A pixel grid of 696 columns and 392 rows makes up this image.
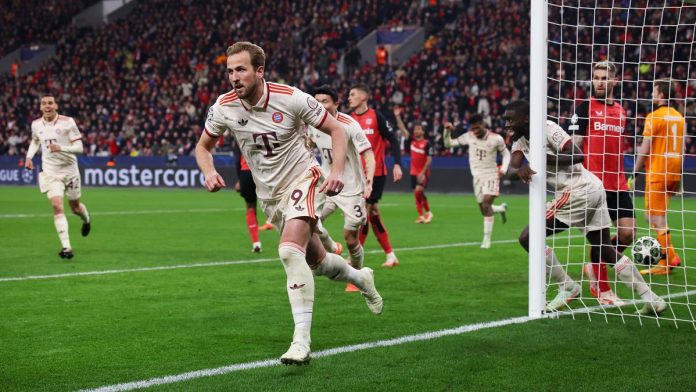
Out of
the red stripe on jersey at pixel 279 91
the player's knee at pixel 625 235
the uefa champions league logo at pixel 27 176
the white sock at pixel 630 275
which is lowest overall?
the uefa champions league logo at pixel 27 176

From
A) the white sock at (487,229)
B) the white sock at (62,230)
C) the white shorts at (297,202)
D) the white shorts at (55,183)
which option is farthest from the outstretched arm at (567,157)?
the white shorts at (55,183)

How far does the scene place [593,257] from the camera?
839 cm

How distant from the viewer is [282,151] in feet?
20.5

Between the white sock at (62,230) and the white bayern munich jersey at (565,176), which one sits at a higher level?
the white bayern munich jersey at (565,176)

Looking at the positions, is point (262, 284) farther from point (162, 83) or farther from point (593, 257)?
point (162, 83)

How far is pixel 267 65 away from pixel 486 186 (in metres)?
27.1

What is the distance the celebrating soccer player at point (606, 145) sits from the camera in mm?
8336

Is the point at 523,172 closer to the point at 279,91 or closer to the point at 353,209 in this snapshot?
the point at 279,91

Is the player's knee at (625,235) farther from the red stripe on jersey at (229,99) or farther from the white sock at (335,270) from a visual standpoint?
the red stripe on jersey at (229,99)

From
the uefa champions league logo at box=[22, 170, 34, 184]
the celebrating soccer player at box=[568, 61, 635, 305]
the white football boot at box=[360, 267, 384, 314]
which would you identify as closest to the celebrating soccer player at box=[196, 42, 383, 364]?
the white football boot at box=[360, 267, 384, 314]

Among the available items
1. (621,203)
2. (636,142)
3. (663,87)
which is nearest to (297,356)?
(621,203)

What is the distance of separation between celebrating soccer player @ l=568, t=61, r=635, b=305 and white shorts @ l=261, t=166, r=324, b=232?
3.06 metres

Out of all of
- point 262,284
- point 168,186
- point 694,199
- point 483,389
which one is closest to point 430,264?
point 262,284

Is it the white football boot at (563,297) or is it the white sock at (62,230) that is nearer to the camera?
the white football boot at (563,297)
